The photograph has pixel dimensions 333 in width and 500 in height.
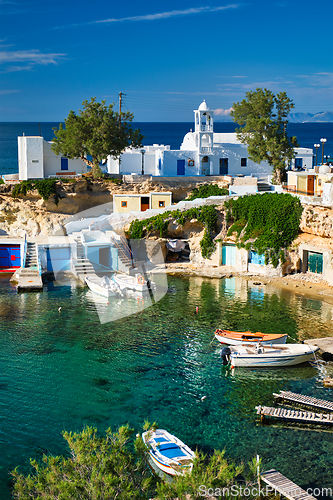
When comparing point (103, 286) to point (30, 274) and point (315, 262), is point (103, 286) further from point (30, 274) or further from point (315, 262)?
point (315, 262)

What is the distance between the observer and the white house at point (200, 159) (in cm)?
5141

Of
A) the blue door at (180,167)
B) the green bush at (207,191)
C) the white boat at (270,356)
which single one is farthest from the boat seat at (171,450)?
the blue door at (180,167)

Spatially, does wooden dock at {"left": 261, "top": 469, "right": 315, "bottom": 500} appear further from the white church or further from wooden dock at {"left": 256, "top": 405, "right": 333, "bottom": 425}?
the white church

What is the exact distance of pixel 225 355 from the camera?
23828mm

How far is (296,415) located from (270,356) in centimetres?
465

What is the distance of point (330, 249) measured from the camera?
3562cm

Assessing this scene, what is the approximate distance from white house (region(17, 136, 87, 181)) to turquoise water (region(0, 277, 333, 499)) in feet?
59.2

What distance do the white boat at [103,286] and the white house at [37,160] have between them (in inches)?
693

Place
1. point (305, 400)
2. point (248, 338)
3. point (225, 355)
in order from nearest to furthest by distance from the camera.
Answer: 1. point (305, 400)
2. point (225, 355)
3. point (248, 338)

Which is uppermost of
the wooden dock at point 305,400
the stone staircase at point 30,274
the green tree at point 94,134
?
the green tree at point 94,134

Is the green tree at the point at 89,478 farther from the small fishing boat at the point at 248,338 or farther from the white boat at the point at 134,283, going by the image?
the white boat at the point at 134,283

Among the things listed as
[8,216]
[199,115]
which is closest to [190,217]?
[199,115]

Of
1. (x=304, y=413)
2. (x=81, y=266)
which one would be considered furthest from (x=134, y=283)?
(x=304, y=413)

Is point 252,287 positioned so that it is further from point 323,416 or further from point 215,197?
point 323,416
